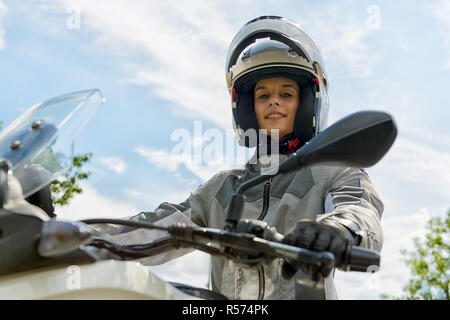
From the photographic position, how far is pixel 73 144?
4.92 ft

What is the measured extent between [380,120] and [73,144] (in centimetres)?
88

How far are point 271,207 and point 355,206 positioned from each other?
30.8 inches

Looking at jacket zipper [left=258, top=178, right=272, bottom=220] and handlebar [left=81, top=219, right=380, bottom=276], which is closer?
handlebar [left=81, top=219, right=380, bottom=276]

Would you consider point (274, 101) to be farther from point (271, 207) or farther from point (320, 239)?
point (320, 239)

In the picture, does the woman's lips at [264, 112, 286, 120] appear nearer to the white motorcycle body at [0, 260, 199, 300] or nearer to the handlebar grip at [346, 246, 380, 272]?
the handlebar grip at [346, 246, 380, 272]

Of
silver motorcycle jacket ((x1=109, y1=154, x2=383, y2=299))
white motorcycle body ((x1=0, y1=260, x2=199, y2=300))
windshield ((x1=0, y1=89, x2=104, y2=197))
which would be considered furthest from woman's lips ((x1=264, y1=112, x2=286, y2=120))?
white motorcycle body ((x1=0, y1=260, x2=199, y2=300))

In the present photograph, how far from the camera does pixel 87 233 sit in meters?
1.07

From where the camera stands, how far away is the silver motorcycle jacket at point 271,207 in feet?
7.14

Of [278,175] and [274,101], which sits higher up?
[274,101]

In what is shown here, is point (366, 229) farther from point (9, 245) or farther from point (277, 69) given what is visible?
point (277, 69)

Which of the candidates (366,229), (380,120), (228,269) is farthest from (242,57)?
(380,120)

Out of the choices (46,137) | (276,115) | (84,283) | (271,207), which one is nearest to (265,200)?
(271,207)

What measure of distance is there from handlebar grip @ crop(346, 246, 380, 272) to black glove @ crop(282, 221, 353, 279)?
0.06 feet

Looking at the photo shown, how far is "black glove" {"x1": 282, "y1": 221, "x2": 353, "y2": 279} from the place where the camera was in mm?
1242
